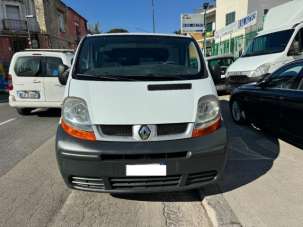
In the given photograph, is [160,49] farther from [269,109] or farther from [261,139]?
[261,139]

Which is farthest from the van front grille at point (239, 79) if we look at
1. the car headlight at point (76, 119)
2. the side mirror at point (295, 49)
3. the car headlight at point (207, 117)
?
the car headlight at point (76, 119)

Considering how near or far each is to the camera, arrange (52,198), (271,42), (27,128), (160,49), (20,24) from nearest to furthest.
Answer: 1. (52,198)
2. (160,49)
3. (27,128)
4. (271,42)
5. (20,24)

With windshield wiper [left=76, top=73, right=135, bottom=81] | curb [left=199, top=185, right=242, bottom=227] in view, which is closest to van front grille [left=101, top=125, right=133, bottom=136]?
windshield wiper [left=76, top=73, right=135, bottom=81]

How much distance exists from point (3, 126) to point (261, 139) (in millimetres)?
6014

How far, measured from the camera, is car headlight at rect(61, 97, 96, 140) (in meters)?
2.41

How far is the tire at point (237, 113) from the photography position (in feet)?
18.1

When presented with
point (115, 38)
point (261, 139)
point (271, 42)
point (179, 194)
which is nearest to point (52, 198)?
point (179, 194)

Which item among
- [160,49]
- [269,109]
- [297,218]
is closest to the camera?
[297,218]

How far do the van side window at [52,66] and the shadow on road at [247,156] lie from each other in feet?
15.4

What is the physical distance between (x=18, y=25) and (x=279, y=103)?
29858 millimetres

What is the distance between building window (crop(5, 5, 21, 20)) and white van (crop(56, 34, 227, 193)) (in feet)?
98.4

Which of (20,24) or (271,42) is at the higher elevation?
(20,24)

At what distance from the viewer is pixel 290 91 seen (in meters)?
3.93

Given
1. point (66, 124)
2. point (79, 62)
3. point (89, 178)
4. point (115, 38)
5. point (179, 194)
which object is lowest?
point (179, 194)
